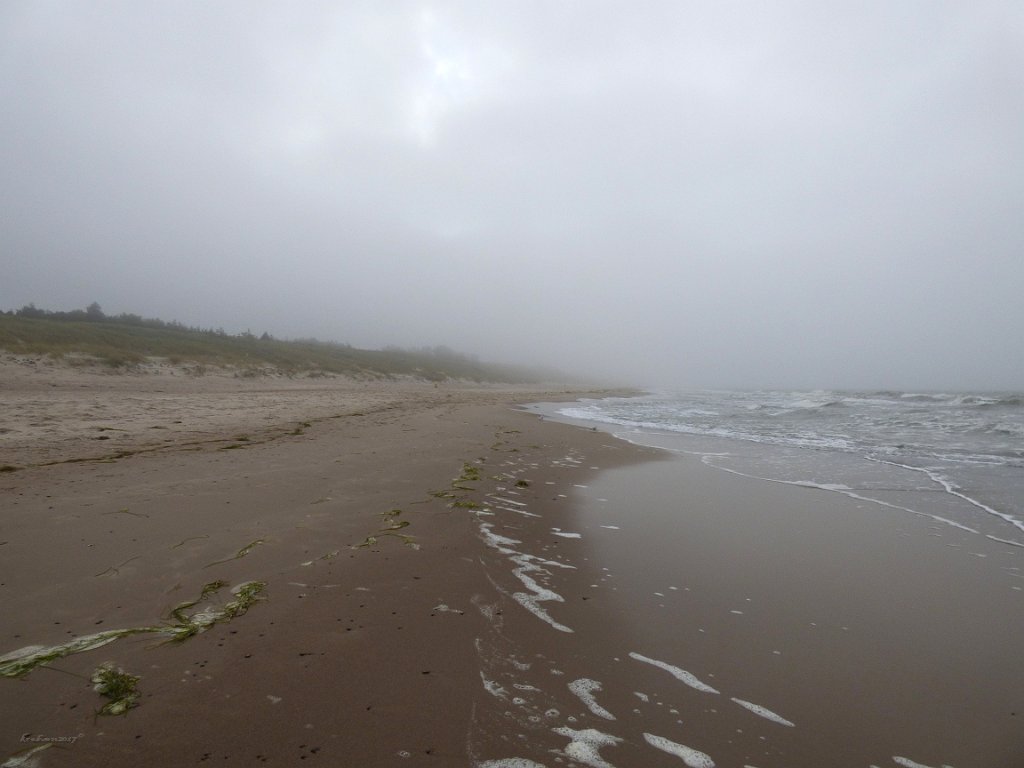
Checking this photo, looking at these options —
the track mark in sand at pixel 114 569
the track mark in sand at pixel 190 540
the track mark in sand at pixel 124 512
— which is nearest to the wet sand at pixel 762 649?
the track mark in sand at pixel 190 540

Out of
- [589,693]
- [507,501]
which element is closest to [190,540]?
[507,501]

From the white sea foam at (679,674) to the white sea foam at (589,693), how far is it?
398 mm

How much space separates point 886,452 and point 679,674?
36.1 feet

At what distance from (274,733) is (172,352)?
28.6 metres

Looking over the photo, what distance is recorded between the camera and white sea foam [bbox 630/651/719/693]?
96.0 inches

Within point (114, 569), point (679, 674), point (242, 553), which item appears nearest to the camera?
point (679, 674)

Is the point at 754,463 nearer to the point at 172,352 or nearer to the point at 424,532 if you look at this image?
the point at 424,532

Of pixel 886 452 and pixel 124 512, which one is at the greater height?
pixel 886 452

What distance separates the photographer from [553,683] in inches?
93.3

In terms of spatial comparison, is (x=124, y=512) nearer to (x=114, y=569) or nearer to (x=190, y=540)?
(x=190, y=540)

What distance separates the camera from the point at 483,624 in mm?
2879

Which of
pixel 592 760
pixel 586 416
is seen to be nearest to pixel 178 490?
pixel 592 760

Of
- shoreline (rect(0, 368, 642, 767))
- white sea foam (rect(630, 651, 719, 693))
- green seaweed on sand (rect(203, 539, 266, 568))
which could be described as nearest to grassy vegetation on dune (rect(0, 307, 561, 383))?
shoreline (rect(0, 368, 642, 767))

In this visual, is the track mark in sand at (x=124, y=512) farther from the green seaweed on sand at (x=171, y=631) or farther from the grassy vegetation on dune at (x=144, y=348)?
the grassy vegetation on dune at (x=144, y=348)
